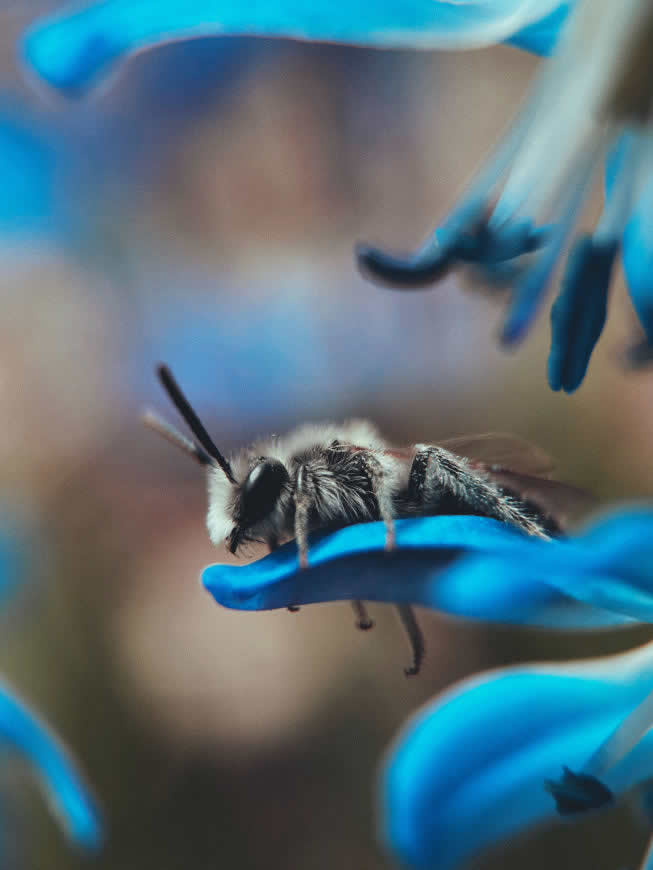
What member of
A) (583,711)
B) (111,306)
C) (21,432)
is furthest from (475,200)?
(111,306)

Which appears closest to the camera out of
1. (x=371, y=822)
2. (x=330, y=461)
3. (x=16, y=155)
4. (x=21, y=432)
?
(x=330, y=461)

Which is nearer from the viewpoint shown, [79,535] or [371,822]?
[371,822]

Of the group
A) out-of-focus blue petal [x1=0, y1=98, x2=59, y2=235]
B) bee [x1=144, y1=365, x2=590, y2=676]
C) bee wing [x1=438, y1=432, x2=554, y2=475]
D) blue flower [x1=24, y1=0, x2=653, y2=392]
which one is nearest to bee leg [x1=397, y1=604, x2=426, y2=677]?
bee [x1=144, y1=365, x2=590, y2=676]

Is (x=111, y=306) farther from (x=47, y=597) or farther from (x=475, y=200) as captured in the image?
(x=475, y=200)

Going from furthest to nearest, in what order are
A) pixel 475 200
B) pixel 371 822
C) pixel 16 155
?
pixel 16 155 → pixel 371 822 → pixel 475 200

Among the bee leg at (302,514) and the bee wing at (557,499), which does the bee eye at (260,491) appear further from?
the bee wing at (557,499)

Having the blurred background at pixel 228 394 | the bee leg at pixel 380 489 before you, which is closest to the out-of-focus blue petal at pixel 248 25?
the bee leg at pixel 380 489

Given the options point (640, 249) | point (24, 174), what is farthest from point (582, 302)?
point (24, 174)

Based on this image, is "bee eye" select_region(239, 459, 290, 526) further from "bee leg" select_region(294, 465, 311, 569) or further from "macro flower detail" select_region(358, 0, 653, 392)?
"macro flower detail" select_region(358, 0, 653, 392)
